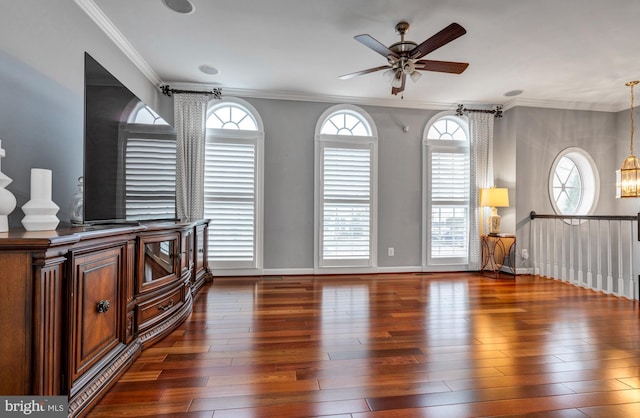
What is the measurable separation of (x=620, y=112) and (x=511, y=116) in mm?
1867

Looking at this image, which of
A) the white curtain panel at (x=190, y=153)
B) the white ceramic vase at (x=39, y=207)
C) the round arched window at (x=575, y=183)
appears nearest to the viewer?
the white ceramic vase at (x=39, y=207)

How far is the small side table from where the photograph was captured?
14.6 feet

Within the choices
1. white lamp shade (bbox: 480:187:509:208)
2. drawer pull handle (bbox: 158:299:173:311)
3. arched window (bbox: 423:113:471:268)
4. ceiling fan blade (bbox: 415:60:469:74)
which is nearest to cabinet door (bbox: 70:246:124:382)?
drawer pull handle (bbox: 158:299:173:311)

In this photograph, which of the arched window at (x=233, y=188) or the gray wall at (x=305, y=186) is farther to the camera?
the gray wall at (x=305, y=186)

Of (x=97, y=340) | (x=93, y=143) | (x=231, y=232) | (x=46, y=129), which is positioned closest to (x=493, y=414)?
(x=97, y=340)

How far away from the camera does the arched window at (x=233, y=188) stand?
4211mm

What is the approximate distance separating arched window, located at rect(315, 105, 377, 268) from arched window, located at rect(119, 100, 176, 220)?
2068 mm

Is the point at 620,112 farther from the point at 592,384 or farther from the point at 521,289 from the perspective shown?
the point at 592,384

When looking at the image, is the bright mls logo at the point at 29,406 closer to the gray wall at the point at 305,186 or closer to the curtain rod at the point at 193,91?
the gray wall at the point at 305,186

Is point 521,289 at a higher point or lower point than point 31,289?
lower

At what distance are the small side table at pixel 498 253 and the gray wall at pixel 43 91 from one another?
508 cm

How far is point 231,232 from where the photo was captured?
424 centimetres

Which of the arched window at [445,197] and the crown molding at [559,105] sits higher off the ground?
the crown molding at [559,105]

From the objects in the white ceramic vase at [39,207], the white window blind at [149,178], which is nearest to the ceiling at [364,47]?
Result: the white window blind at [149,178]
